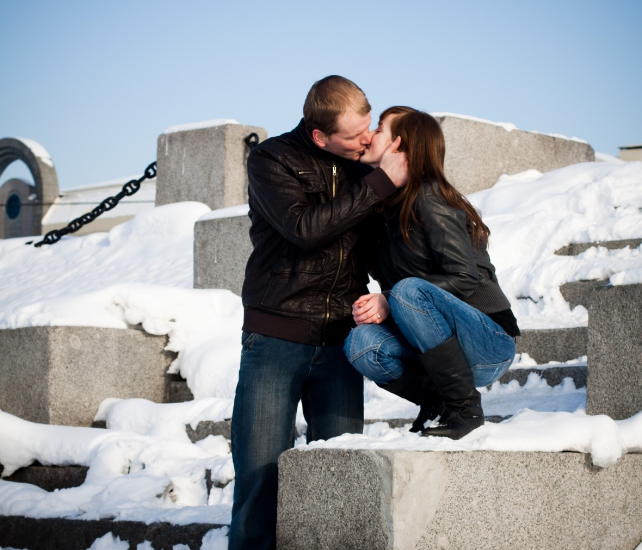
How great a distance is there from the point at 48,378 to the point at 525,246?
320 centimetres

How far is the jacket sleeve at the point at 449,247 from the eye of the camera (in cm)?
289

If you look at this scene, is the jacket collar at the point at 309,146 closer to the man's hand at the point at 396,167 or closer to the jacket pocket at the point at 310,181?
the jacket pocket at the point at 310,181

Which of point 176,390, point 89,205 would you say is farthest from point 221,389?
point 89,205

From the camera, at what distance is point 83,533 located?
4137 millimetres

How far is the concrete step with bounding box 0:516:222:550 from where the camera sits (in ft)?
12.4

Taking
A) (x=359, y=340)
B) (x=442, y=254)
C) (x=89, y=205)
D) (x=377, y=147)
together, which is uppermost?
(x=89, y=205)

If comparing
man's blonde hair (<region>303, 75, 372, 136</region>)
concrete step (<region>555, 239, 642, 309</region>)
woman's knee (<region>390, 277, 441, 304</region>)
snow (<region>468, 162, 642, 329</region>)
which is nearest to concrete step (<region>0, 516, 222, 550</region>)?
woman's knee (<region>390, 277, 441, 304</region>)

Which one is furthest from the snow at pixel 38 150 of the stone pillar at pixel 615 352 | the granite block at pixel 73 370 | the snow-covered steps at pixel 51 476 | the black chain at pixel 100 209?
the stone pillar at pixel 615 352

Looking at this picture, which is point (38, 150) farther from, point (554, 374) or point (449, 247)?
point (449, 247)

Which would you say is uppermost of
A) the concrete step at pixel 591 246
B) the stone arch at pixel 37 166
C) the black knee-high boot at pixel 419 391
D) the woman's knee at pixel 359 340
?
the stone arch at pixel 37 166

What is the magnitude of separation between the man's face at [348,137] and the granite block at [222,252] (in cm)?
354

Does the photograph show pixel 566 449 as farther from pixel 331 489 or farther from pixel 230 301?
pixel 230 301

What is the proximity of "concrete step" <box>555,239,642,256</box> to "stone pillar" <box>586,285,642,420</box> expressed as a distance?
2240mm

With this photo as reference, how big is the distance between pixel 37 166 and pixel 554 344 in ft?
46.4
